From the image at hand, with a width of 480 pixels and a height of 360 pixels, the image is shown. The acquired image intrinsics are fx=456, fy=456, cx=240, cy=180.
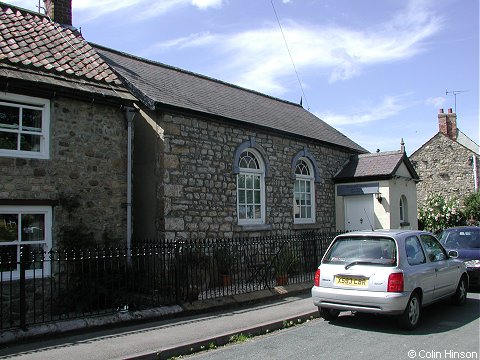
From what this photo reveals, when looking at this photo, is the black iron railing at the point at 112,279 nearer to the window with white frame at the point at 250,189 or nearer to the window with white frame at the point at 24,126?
the window with white frame at the point at 24,126

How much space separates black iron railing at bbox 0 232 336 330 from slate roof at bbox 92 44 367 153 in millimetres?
3968

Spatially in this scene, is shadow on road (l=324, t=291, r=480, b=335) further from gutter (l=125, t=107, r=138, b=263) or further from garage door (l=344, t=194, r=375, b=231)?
garage door (l=344, t=194, r=375, b=231)

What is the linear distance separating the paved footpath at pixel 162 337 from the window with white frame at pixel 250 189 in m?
5.09

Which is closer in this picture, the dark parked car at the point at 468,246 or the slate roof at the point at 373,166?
the dark parked car at the point at 468,246

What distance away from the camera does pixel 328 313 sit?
27.5ft

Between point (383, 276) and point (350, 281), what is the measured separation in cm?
58

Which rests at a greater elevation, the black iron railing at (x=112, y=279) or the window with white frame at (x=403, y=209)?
the window with white frame at (x=403, y=209)

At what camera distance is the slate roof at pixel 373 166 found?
58.7 feet

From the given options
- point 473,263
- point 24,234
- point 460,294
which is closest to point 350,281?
point 460,294

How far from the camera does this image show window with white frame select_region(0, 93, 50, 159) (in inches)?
367

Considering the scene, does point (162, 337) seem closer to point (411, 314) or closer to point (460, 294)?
point (411, 314)

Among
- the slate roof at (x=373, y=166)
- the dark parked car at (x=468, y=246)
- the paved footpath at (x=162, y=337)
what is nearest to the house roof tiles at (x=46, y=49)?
the paved footpath at (x=162, y=337)

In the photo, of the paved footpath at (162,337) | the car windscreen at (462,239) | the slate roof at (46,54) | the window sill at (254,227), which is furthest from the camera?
the window sill at (254,227)

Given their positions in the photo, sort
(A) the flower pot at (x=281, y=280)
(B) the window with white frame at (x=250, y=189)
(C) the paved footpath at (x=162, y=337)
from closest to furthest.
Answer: (C) the paved footpath at (x=162, y=337)
(A) the flower pot at (x=281, y=280)
(B) the window with white frame at (x=250, y=189)
